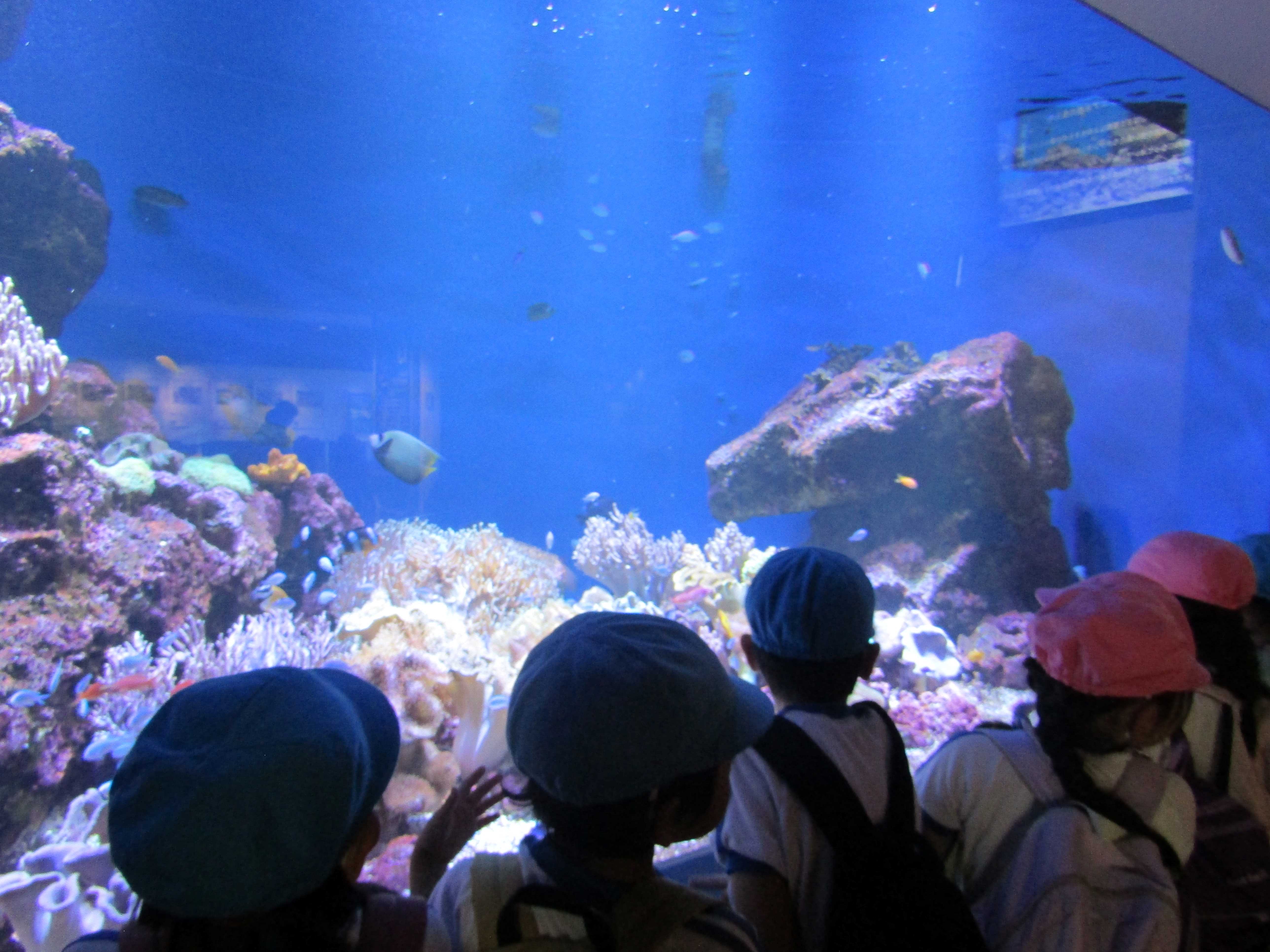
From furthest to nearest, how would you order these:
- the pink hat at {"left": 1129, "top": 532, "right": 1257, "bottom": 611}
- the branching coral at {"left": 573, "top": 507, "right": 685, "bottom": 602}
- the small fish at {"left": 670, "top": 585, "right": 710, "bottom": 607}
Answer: the branching coral at {"left": 573, "top": 507, "right": 685, "bottom": 602} < the small fish at {"left": 670, "top": 585, "right": 710, "bottom": 607} < the pink hat at {"left": 1129, "top": 532, "right": 1257, "bottom": 611}

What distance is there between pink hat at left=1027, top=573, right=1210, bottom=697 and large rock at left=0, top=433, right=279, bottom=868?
16.2 ft

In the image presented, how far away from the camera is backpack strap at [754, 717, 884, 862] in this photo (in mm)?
1335

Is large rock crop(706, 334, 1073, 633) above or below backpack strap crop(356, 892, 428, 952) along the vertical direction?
below

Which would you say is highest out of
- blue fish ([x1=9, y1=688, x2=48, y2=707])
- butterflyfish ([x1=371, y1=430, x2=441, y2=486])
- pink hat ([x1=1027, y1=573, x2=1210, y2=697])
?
pink hat ([x1=1027, y1=573, x2=1210, y2=697])

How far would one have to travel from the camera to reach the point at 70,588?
4.23 m

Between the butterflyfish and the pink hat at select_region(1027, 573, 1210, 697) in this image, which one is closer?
the pink hat at select_region(1027, 573, 1210, 697)

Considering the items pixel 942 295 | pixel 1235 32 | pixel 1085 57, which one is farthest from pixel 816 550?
pixel 942 295

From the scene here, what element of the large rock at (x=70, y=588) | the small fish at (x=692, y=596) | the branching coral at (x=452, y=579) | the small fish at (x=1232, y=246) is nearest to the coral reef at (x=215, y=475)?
the large rock at (x=70, y=588)

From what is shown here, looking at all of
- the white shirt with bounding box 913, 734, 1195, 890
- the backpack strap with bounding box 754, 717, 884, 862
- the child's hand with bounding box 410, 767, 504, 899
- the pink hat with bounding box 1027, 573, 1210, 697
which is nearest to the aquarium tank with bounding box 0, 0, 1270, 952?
the child's hand with bounding box 410, 767, 504, 899

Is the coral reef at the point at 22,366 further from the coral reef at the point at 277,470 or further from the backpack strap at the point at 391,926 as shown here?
the backpack strap at the point at 391,926

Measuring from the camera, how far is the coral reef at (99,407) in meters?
7.09

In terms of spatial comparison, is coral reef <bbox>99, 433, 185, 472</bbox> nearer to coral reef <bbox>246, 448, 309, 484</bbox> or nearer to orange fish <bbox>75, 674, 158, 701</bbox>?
coral reef <bbox>246, 448, 309, 484</bbox>

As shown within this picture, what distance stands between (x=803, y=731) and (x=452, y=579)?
5532mm

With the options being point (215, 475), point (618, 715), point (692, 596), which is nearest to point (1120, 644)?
point (618, 715)
